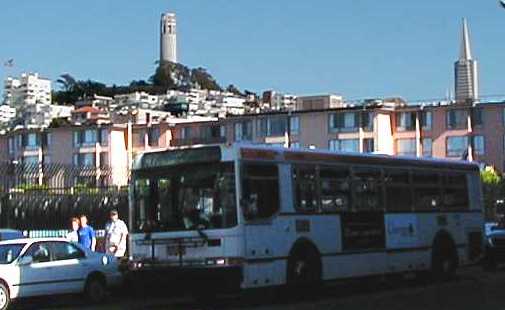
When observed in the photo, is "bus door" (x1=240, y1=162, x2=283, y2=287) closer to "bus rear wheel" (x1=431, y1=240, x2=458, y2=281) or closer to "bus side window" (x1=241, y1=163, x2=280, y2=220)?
"bus side window" (x1=241, y1=163, x2=280, y2=220)

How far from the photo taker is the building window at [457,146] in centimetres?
10125

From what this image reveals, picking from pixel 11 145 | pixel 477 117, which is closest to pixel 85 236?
pixel 477 117

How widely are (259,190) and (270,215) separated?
56 cm

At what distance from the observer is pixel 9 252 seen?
19125 millimetres

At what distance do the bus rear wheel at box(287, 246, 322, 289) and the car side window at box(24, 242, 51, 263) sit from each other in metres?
4.77

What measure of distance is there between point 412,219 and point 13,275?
9.26 meters

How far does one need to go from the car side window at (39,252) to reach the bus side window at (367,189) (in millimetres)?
6358

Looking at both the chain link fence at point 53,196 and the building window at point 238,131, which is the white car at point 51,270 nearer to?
the chain link fence at point 53,196

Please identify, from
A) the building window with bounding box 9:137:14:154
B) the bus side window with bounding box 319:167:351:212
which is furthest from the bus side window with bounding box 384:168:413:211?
the building window with bounding box 9:137:14:154

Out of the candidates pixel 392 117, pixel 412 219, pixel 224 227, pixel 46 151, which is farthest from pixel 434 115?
pixel 224 227

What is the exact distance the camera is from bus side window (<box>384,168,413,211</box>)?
2208cm

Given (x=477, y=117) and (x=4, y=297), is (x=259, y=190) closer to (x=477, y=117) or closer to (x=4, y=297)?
(x=4, y=297)

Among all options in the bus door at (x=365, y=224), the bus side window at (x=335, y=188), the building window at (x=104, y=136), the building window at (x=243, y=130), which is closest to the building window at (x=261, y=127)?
the building window at (x=243, y=130)

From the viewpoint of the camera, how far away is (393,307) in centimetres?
1758
